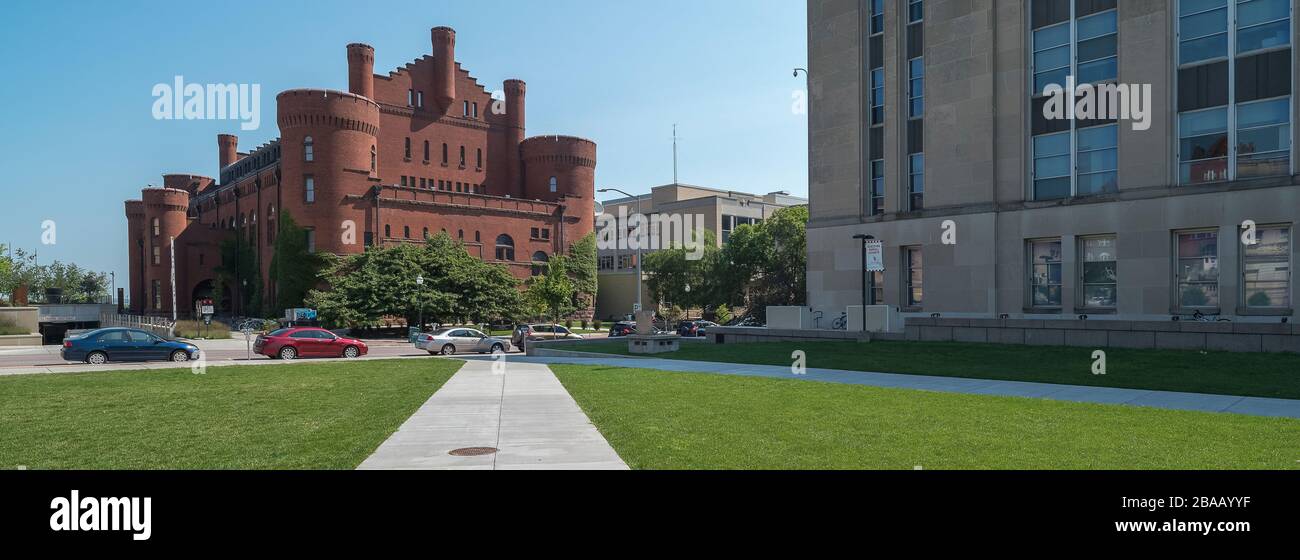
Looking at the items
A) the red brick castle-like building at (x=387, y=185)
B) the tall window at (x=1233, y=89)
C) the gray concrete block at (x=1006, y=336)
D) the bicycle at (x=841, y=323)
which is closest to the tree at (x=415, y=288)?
the red brick castle-like building at (x=387, y=185)

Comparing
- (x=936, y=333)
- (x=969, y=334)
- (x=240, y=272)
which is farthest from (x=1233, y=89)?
(x=240, y=272)

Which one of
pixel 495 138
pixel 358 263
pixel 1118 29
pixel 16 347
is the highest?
pixel 495 138

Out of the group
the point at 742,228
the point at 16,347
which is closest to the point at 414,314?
the point at 16,347

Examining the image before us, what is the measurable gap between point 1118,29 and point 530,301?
4726cm

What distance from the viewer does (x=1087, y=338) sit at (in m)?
24.4

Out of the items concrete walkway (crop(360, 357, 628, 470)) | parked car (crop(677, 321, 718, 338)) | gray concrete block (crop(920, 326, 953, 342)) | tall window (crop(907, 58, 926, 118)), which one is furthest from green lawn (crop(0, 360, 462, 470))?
parked car (crop(677, 321, 718, 338))

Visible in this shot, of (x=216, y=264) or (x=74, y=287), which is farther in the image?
(x=74, y=287)

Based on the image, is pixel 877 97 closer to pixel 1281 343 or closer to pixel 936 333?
pixel 936 333

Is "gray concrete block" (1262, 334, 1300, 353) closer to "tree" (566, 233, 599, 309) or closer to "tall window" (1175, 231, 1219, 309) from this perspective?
"tall window" (1175, 231, 1219, 309)

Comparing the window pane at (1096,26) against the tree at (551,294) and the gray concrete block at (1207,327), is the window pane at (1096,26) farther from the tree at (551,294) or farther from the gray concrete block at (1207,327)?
the tree at (551,294)

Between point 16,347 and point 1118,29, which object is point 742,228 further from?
point 16,347

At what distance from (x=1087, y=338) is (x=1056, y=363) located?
4.72 m

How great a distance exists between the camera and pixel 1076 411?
12.6 metres

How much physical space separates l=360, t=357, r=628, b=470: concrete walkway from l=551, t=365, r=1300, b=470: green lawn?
→ 0.42 metres
